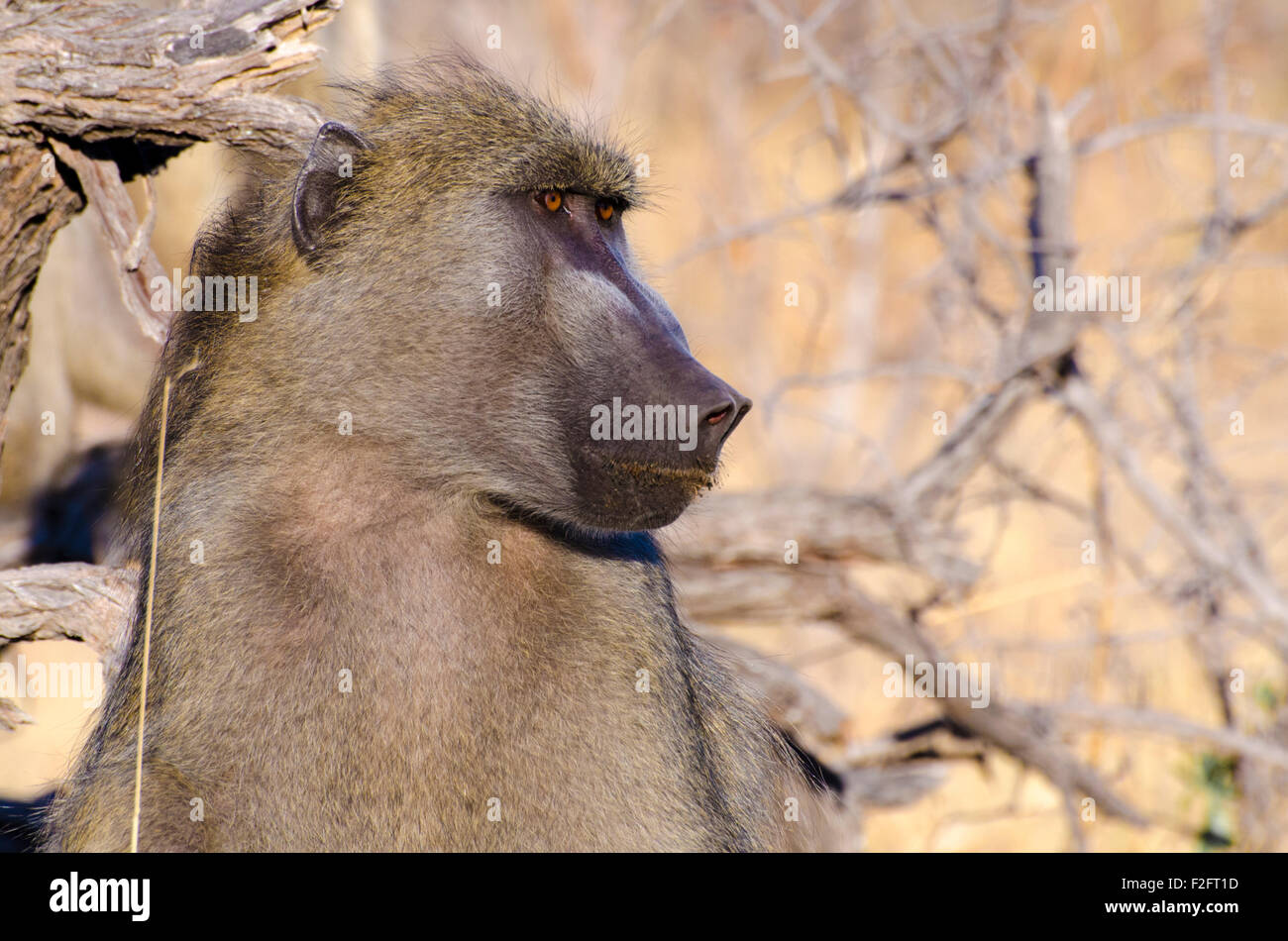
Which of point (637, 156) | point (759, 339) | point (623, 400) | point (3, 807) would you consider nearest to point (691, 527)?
point (637, 156)

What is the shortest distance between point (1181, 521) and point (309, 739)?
125 inches

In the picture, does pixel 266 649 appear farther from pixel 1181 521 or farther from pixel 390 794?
pixel 1181 521

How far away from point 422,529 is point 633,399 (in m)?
0.47

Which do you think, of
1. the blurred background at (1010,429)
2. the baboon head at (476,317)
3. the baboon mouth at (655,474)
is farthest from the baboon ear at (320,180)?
the blurred background at (1010,429)

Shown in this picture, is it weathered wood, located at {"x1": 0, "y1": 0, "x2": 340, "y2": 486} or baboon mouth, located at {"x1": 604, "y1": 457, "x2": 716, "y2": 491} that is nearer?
baboon mouth, located at {"x1": 604, "y1": 457, "x2": 716, "y2": 491}

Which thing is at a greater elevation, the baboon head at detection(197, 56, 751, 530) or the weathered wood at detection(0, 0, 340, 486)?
the weathered wood at detection(0, 0, 340, 486)

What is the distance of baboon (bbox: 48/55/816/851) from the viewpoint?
2.04m

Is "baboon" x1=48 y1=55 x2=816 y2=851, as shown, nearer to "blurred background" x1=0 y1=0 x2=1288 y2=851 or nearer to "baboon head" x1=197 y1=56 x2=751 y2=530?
"baboon head" x1=197 y1=56 x2=751 y2=530

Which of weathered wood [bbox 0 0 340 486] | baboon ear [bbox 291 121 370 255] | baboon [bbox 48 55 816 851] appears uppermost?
weathered wood [bbox 0 0 340 486]

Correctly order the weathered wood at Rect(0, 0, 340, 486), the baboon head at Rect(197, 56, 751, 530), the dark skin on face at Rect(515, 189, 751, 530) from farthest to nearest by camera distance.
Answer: the weathered wood at Rect(0, 0, 340, 486)
the baboon head at Rect(197, 56, 751, 530)
the dark skin on face at Rect(515, 189, 751, 530)

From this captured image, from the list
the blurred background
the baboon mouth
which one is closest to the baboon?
the baboon mouth

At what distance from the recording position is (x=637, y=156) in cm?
277

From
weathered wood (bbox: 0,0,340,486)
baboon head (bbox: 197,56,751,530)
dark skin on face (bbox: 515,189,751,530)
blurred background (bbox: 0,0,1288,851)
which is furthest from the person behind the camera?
blurred background (bbox: 0,0,1288,851)

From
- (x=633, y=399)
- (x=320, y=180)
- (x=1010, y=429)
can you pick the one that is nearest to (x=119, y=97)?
(x=320, y=180)
